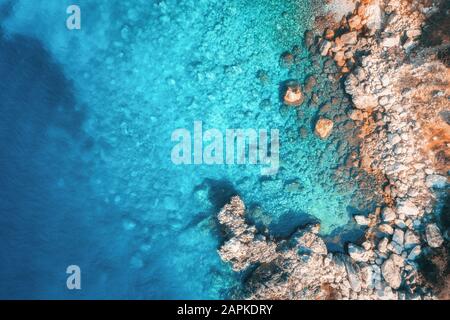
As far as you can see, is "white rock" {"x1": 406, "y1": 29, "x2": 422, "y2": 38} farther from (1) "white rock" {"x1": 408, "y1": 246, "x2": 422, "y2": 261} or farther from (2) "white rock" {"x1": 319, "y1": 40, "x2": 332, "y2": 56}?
(1) "white rock" {"x1": 408, "y1": 246, "x2": 422, "y2": 261}

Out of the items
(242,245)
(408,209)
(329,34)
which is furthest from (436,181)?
(242,245)

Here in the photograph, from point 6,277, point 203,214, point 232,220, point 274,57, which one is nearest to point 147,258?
point 203,214

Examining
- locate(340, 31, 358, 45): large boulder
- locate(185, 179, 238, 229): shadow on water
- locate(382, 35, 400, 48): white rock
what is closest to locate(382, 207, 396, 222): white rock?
locate(185, 179, 238, 229): shadow on water

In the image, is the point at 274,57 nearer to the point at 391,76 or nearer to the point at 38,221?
the point at 391,76

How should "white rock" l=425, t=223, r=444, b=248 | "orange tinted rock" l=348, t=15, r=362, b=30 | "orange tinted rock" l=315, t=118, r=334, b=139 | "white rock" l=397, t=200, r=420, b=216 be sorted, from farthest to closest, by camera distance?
1. "orange tinted rock" l=315, t=118, r=334, b=139
2. "orange tinted rock" l=348, t=15, r=362, b=30
3. "white rock" l=397, t=200, r=420, b=216
4. "white rock" l=425, t=223, r=444, b=248

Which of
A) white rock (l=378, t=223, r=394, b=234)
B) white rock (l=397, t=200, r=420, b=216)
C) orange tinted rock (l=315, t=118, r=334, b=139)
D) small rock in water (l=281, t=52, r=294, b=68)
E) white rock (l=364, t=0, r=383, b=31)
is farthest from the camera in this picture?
small rock in water (l=281, t=52, r=294, b=68)

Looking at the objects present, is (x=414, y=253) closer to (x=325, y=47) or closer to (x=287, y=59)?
(x=325, y=47)
